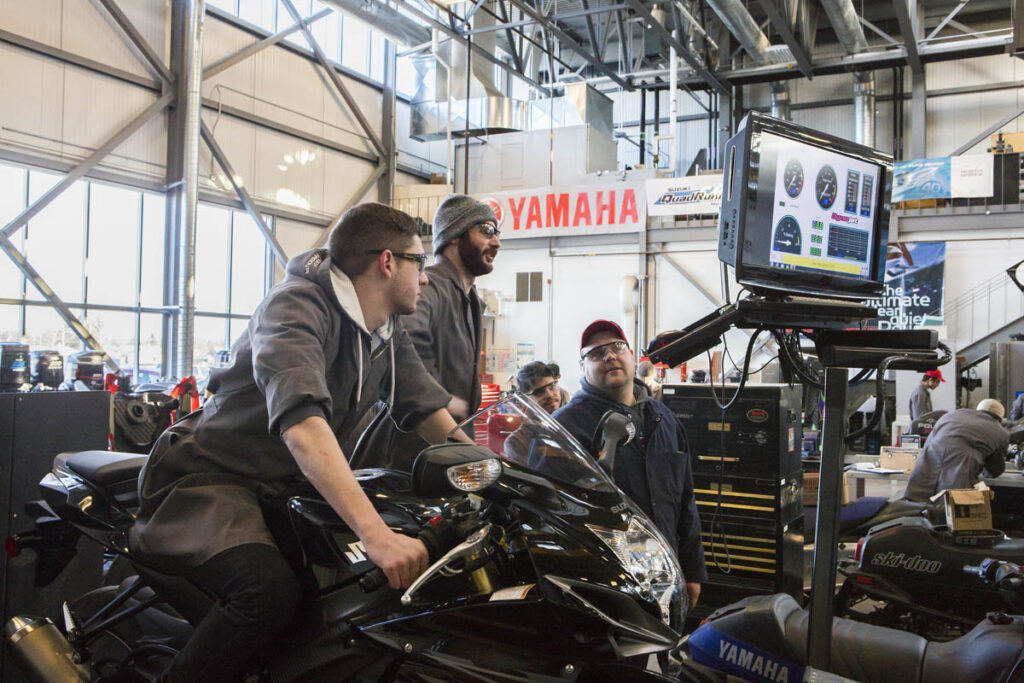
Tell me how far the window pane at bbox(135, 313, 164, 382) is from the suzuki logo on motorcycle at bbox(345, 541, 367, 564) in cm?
1376

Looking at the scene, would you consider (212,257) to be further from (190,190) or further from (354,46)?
(354,46)

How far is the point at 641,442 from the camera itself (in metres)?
3.63

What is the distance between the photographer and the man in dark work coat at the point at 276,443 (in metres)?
2.01

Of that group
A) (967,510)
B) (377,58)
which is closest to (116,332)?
(377,58)

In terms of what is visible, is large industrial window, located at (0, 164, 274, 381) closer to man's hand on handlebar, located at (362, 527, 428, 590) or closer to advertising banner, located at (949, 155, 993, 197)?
advertising banner, located at (949, 155, 993, 197)

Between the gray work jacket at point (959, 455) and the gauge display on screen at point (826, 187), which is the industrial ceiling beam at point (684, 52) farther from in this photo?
the gauge display on screen at point (826, 187)

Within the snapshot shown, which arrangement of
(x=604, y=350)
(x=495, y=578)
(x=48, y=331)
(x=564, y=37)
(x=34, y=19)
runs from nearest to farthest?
(x=495, y=578)
(x=604, y=350)
(x=34, y=19)
(x=48, y=331)
(x=564, y=37)

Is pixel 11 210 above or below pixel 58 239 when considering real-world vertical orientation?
above

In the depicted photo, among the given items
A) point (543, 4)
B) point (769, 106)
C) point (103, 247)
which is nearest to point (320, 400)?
point (103, 247)

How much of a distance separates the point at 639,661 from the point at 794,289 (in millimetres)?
941

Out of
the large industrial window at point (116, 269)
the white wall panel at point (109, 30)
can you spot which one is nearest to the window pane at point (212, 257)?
the large industrial window at point (116, 269)

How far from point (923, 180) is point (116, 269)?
13818mm

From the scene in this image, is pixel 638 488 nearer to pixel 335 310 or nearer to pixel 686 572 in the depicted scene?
pixel 686 572

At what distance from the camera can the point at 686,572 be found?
143 inches
